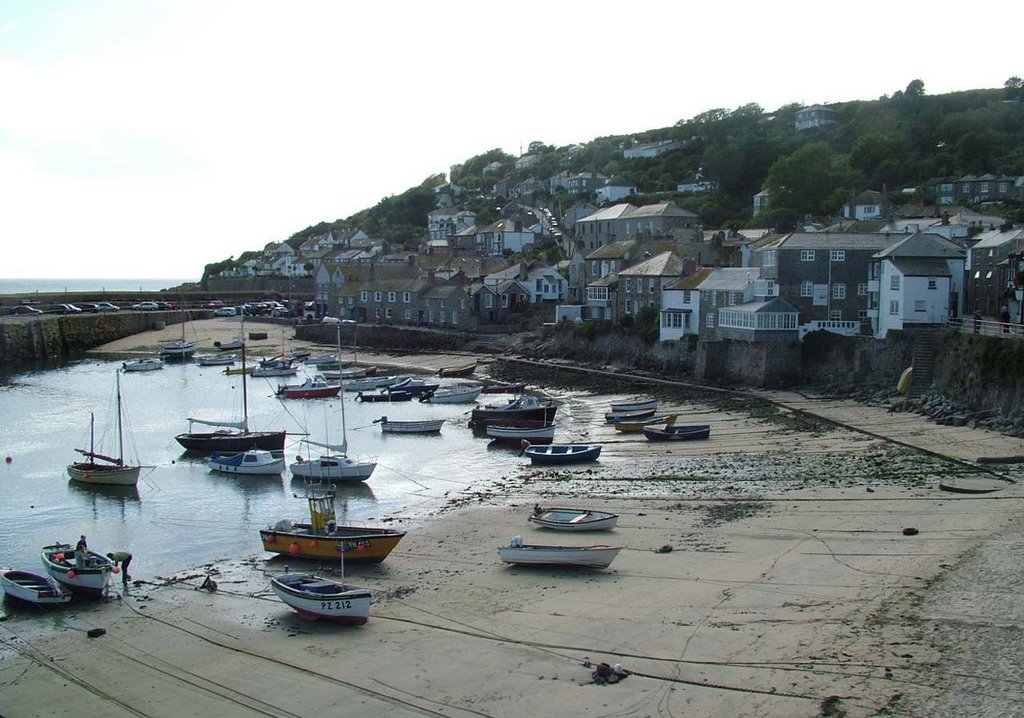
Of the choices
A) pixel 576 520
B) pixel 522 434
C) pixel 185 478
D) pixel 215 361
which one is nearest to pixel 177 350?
pixel 215 361

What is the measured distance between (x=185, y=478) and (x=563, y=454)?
1608 centimetres

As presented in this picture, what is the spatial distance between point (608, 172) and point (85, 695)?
457 feet

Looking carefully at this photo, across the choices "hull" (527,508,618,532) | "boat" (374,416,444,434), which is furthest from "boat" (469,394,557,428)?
"hull" (527,508,618,532)

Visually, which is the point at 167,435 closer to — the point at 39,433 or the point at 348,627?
the point at 39,433

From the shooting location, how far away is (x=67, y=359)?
8994 centimetres

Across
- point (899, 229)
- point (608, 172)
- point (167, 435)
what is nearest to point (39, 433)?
point (167, 435)

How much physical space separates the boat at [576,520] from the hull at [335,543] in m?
4.31

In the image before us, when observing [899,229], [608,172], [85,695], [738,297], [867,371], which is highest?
[608,172]

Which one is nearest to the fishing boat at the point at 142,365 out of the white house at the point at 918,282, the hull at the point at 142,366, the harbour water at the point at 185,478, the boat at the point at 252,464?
the hull at the point at 142,366

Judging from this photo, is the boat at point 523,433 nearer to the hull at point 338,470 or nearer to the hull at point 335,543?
the hull at point 338,470

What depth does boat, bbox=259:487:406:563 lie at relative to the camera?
2695 cm

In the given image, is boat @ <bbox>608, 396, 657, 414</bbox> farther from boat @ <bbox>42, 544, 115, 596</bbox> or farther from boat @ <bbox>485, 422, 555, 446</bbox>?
boat @ <bbox>42, 544, 115, 596</bbox>

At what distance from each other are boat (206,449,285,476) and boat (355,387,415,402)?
61.5ft

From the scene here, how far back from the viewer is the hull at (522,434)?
44622mm
